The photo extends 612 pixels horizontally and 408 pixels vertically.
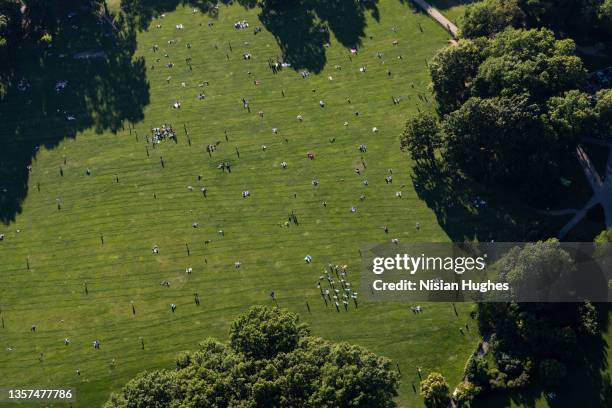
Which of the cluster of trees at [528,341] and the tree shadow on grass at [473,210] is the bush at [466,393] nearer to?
the cluster of trees at [528,341]

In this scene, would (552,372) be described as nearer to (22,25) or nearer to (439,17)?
(439,17)

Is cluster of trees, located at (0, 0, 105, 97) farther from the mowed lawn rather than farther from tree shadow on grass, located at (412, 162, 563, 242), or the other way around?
tree shadow on grass, located at (412, 162, 563, 242)

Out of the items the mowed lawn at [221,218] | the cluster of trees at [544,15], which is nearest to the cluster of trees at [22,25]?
the mowed lawn at [221,218]

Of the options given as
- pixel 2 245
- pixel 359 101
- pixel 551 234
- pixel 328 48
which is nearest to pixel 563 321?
pixel 551 234

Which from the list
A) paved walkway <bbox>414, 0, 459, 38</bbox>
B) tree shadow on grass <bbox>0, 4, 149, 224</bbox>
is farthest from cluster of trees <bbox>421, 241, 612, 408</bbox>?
tree shadow on grass <bbox>0, 4, 149, 224</bbox>

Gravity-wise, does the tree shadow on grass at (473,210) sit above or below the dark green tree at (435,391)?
above

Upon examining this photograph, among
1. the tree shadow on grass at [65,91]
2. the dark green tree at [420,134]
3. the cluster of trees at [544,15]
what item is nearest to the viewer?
the dark green tree at [420,134]
